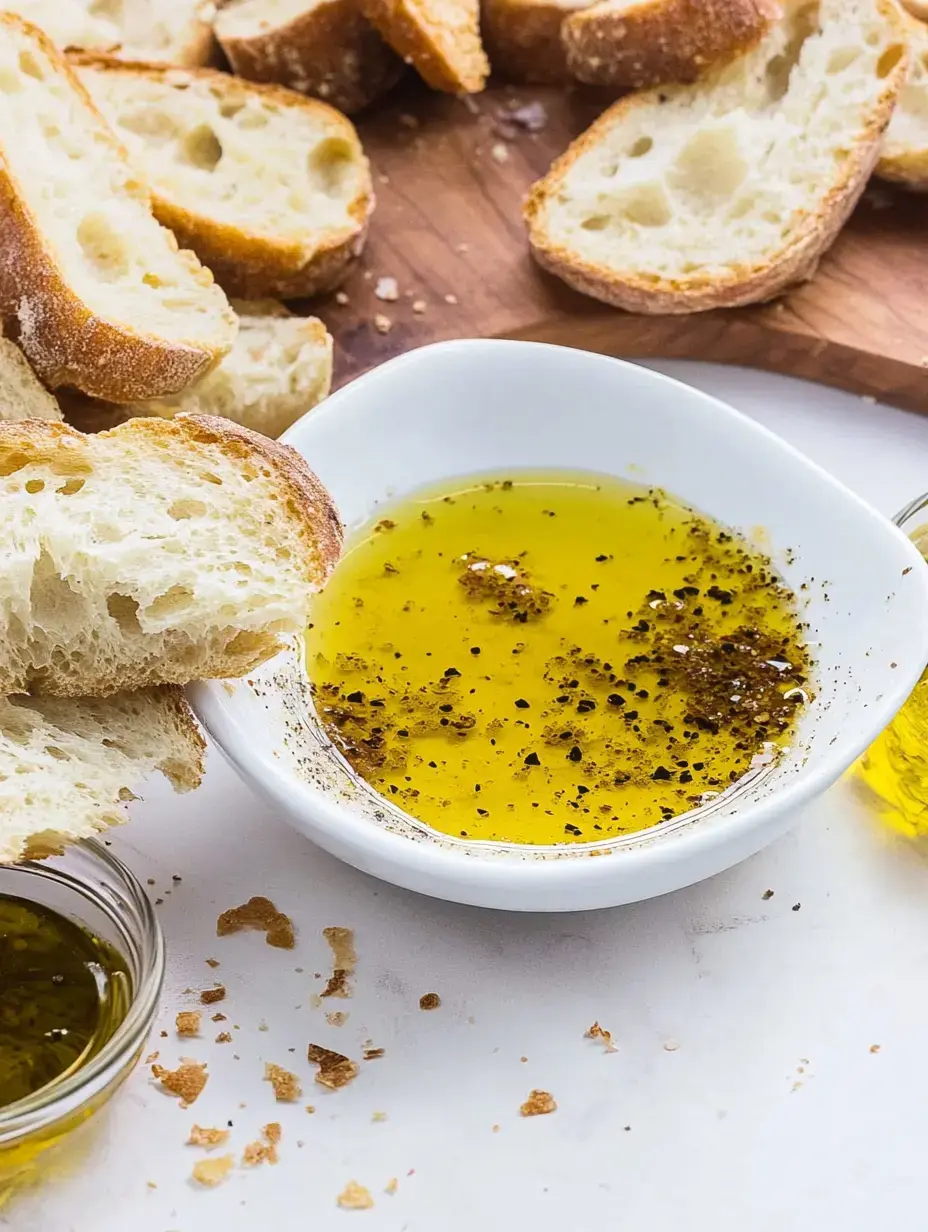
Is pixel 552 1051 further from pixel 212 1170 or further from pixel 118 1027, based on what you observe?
pixel 118 1027

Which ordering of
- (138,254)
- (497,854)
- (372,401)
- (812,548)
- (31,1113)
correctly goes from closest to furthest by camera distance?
(31,1113) < (497,854) < (812,548) < (372,401) < (138,254)

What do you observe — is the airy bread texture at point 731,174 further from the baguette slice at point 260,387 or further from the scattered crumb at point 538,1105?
the scattered crumb at point 538,1105

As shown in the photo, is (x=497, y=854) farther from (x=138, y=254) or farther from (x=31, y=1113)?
(x=138, y=254)

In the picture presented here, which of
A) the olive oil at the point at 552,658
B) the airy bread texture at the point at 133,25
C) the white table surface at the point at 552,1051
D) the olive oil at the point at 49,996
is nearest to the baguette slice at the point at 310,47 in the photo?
the airy bread texture at the point at 133,25

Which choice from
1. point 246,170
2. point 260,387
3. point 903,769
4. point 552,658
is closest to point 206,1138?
point 552,658

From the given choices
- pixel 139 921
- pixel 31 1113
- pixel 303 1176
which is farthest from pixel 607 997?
pixel 31 1113

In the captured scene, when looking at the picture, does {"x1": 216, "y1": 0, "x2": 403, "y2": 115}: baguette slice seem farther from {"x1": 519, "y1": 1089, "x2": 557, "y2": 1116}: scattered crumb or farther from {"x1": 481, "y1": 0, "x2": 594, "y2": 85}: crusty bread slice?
{"x1": 519, "y1": 1089, "x2": 557, "y2": 1116}: scattered crumb

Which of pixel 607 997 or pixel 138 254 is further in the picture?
pixel 138 254
